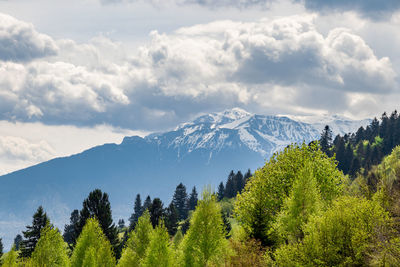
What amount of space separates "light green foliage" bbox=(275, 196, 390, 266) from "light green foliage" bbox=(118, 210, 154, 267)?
2590cm

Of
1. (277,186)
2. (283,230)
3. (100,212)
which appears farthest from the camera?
(100,212)

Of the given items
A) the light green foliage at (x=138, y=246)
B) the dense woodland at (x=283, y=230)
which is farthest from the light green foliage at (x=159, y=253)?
the light green foliage at (x=138, y=246)

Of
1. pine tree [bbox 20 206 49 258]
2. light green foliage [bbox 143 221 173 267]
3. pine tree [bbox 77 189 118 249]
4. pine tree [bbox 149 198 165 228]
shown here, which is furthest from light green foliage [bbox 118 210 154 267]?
pine tree [bbox 149 198 165 228]

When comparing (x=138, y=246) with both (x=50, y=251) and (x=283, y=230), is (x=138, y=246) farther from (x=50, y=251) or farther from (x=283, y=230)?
(x=283, y=230)

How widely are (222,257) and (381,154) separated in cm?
14804

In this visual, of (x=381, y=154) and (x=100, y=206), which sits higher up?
(x=381, y=154)

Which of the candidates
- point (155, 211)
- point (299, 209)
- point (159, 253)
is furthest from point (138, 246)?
point (155, 211)

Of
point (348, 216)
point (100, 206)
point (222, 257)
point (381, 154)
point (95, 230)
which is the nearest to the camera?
point (348, 216)

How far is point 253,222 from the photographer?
48219 millimetres

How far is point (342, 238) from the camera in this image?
34.2 meters

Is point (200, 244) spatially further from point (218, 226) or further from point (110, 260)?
point (110, 260)

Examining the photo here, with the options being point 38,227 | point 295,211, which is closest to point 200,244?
point 295,211

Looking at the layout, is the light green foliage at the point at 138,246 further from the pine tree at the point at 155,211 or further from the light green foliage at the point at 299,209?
the pine tree at the point at 155,211

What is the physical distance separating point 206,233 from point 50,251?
19789 millimetres
